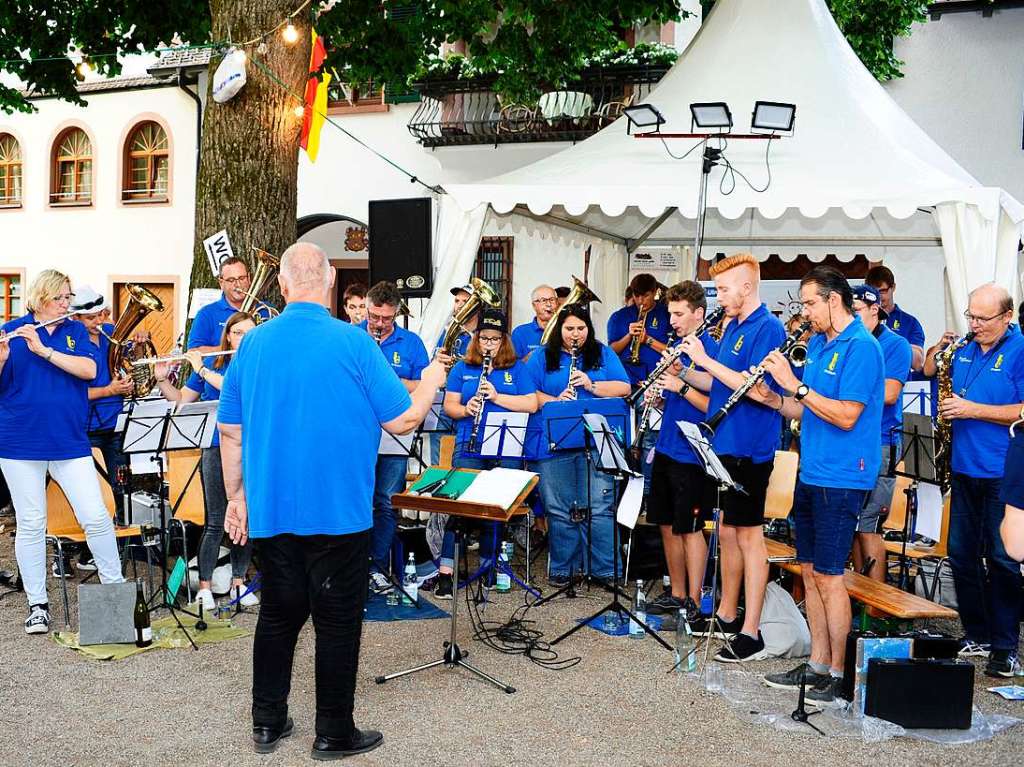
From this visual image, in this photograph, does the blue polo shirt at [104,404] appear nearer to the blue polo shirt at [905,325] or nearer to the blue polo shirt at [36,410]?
the blue polo shirt at [36,410]

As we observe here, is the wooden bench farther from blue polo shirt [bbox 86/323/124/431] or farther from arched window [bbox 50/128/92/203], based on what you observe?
arched window [bbox 50/128/92/203]

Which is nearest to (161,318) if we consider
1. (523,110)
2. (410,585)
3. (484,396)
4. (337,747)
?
(523,110)

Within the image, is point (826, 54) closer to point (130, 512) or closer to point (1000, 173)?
point (1000, 173)

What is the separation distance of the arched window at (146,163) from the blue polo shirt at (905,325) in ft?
45.0

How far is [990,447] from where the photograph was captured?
5.48m

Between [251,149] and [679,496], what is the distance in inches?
188

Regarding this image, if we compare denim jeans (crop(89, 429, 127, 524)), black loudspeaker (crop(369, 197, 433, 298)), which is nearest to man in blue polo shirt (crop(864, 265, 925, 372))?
black loudspeaker (crop(369, 197, 433, 298))

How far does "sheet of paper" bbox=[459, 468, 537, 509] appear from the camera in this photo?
4992 millimetres

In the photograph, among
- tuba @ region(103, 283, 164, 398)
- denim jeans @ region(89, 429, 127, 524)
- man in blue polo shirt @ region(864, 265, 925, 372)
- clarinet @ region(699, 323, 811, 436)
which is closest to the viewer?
clarinet @ region(699, 323, 811, 436)

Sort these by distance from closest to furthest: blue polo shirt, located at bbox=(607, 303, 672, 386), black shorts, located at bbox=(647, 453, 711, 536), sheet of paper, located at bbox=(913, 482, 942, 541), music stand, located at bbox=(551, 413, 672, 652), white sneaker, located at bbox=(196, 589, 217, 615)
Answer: music stand, located at bbox=(551, 413, 672, 652)
black shorts, located at bbox=(647, 453, 711, 536)
sheet of paper, located at bbox=(913, 482, 942, 541)
white sneaker, located at bbox=(196, 589, 217, 615)
blue polo shirt, located at bbox=(607, 303, 672, 386)

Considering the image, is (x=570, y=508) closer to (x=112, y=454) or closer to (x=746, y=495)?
(x=746, y=495)

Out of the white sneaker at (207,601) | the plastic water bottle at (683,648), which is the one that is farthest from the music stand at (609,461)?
the white sneaker at (207,601)

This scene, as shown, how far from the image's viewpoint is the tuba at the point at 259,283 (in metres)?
7.10

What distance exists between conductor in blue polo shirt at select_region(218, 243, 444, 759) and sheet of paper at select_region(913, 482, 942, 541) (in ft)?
11.6
